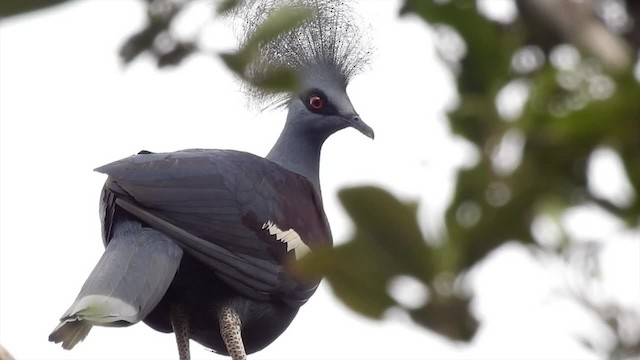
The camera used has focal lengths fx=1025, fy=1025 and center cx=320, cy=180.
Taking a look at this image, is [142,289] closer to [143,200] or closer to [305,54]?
[143,200]

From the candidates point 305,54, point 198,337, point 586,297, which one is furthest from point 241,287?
point 586,297

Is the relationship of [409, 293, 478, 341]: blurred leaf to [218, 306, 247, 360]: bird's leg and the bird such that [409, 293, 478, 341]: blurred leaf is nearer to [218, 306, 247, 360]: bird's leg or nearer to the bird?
the bird

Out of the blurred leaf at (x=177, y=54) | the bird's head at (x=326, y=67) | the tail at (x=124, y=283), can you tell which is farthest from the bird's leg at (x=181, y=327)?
the blurred leaf at (x=177, y=54)

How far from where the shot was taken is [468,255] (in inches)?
31.3

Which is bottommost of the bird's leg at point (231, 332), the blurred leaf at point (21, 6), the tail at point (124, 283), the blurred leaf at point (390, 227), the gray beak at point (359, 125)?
the bird's leg at point (231, 332)

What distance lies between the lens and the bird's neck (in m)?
3.75

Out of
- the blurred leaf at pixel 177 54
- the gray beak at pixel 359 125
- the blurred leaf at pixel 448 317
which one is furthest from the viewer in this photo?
the gray beak at pixel 359 125

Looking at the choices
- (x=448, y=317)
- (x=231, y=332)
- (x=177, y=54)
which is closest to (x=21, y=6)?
(x=177, y=54)

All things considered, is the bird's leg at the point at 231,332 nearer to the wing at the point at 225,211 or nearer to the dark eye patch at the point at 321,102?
the wing at the point at 225,211

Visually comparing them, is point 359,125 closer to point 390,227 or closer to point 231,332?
point 231,332

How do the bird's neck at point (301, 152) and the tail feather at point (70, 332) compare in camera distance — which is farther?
the bird's neck at point (301, 152)

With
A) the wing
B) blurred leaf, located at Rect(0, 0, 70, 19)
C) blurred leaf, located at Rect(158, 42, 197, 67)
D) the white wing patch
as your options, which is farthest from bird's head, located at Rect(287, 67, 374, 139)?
blurred leaf, located at Rect(0, 0, 70, 19)

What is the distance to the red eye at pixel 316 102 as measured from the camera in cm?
370

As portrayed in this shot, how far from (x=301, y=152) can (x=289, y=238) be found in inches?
22.9
